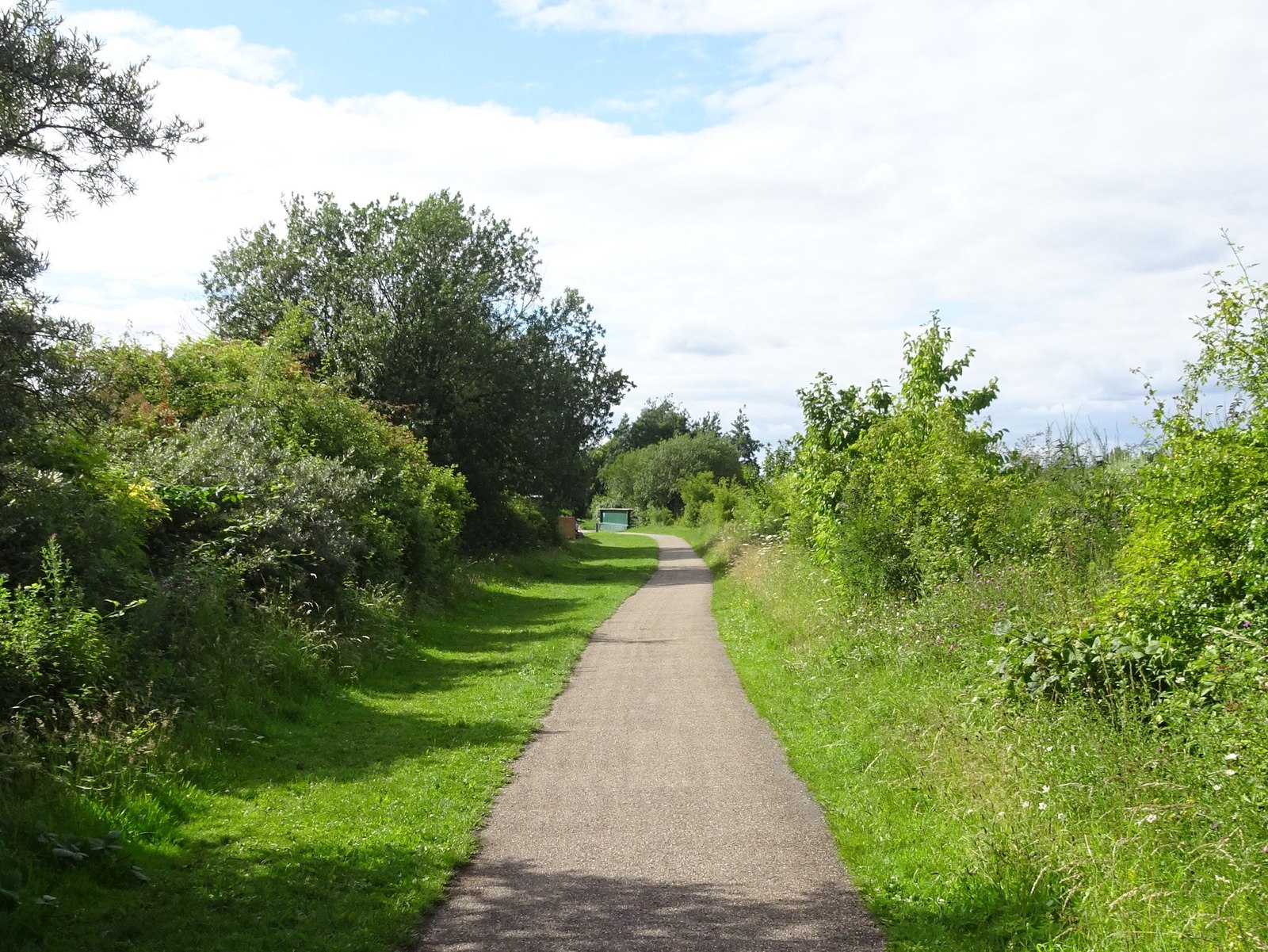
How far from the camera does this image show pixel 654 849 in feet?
22.3

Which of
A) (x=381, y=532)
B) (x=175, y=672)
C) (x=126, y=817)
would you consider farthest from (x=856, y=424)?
(x=126, y=817)

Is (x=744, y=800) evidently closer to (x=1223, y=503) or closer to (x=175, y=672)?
(x=1223, y=503)

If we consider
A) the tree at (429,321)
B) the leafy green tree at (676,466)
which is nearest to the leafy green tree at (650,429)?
the leafy green tree at (676,466)

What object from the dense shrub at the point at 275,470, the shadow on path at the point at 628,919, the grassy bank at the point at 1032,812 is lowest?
the shadow on path at the point at 628,919

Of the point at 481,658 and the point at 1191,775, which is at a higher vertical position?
the point at 1191,775

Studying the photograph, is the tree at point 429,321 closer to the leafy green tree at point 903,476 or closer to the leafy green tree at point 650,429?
the leafy green tree at point 903,476

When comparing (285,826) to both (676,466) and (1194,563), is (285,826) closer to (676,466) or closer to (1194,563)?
Answer: (1194,563)

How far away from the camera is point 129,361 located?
62.1ft

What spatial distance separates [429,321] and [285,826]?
85.6ft

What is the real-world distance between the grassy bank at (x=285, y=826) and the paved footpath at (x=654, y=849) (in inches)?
14.4

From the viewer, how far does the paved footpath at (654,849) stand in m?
5.46

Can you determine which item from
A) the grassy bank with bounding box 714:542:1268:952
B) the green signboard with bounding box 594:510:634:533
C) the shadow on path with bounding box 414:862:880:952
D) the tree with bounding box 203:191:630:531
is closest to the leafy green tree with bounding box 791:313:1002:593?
the grassy bank with bounding box 714:542:1268:952

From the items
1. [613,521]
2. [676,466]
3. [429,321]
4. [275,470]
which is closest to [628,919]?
[275,470]

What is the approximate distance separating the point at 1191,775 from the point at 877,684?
206 inches
